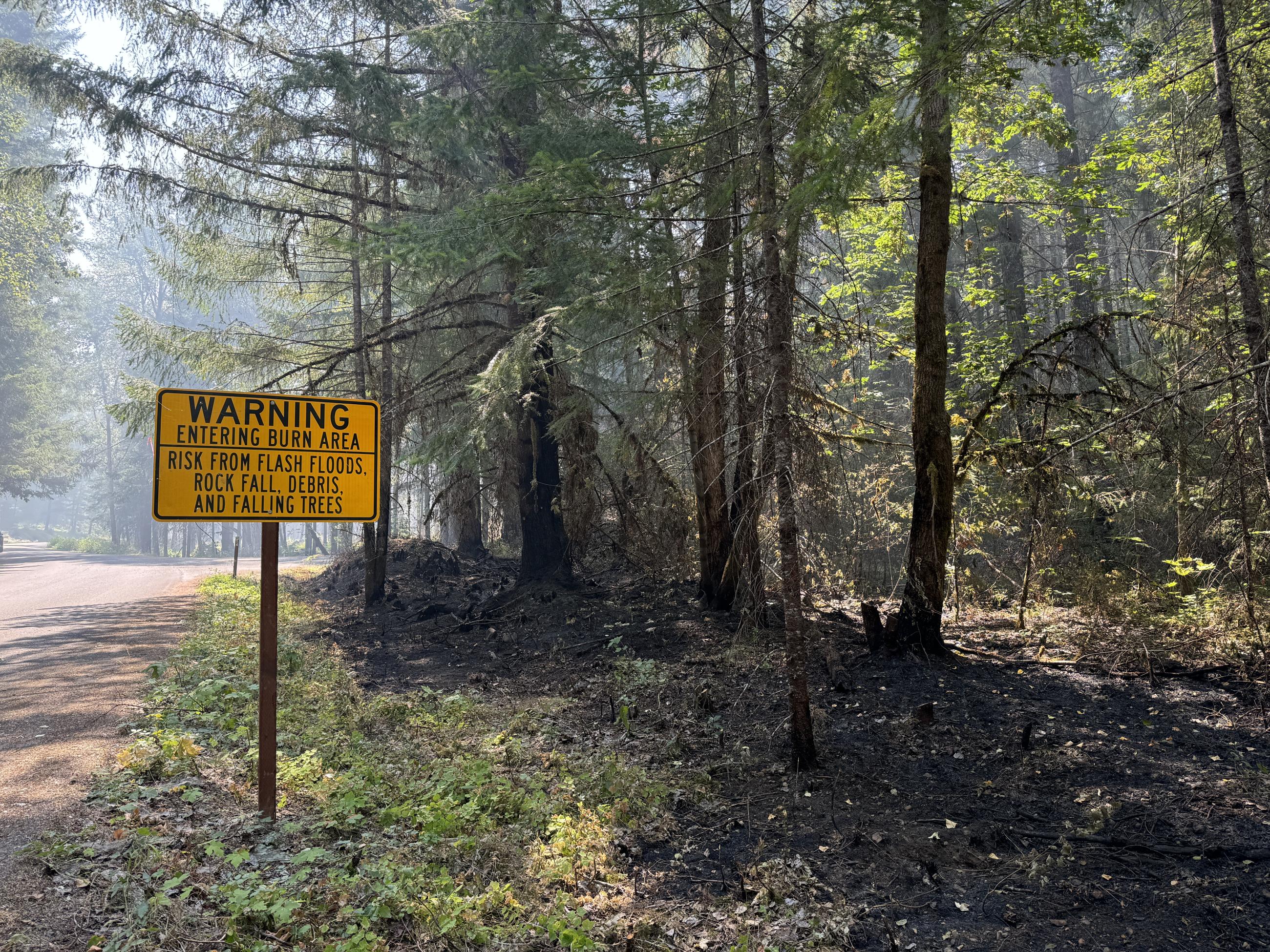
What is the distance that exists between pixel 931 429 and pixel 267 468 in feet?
Result: 20.7

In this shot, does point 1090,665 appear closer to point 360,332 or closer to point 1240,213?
point 1240,213

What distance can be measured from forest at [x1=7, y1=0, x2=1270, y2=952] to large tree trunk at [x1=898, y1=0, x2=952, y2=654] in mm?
44

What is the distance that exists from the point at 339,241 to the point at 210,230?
4543mm

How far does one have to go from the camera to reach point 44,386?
38719mm

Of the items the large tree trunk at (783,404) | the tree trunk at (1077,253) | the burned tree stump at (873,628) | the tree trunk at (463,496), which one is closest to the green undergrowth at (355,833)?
the large tree trunk at (783,404)

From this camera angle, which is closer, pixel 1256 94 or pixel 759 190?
pixel 759 190

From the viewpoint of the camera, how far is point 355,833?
511 centimetres

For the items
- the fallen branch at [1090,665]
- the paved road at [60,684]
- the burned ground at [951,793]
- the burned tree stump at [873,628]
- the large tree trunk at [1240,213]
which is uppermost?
the large tree trunk at [1240,213]

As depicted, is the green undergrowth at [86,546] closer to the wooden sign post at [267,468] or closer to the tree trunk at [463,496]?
the tree trunk at [463,496]

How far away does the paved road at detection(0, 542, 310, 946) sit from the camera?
182 inches

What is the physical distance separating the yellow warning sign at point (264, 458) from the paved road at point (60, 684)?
2036 mm

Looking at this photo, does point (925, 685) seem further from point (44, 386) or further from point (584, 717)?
point (44, 386)

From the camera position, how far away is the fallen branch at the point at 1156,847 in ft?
14.9

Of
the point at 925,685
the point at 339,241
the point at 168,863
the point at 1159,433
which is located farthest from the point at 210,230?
the point at 1159,433
